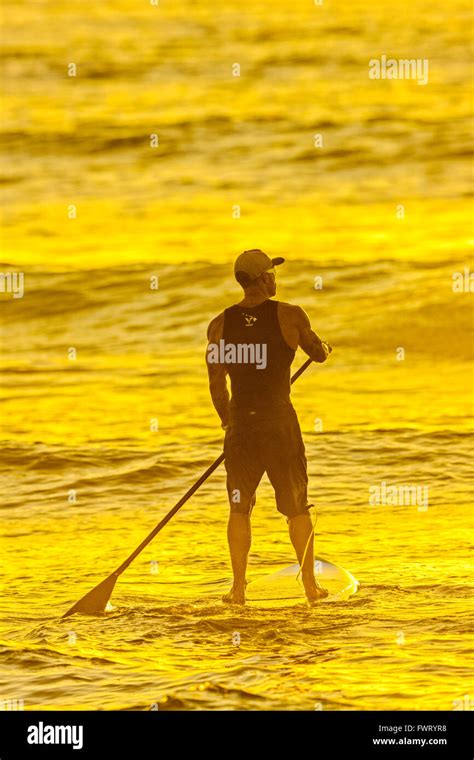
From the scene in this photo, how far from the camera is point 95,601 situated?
7418 mm

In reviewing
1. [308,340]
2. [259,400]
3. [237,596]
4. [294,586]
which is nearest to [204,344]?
[294,586]

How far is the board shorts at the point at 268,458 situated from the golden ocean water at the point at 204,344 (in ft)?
1.78

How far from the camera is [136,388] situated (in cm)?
1359

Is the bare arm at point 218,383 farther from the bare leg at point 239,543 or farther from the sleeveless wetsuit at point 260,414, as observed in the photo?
the bare leg at point 239,543

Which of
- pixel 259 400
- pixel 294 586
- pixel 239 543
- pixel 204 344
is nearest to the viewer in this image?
pixel 259 400

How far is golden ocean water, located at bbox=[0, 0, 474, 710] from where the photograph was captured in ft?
21.9

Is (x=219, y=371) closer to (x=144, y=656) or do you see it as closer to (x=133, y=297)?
(x=144, y=656)

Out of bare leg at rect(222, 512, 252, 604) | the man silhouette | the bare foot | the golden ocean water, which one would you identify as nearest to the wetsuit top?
the man silhouette

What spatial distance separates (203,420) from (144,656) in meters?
5.71

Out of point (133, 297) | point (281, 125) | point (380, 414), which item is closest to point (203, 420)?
point (380, 414)

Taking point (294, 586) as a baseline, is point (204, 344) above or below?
above

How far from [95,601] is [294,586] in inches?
39.6

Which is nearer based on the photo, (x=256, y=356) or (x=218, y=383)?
(x=256, y=356)

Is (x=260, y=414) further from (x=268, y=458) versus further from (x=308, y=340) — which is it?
(x=308, y=340)
